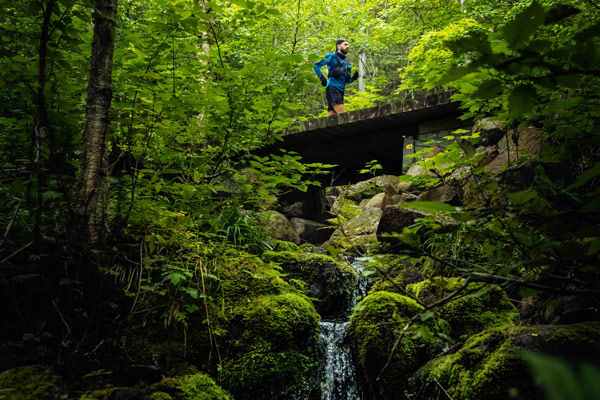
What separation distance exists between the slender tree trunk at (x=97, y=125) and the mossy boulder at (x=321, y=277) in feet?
7.21

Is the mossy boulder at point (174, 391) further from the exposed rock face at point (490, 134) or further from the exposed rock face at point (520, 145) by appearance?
the exposed rock face at point (490, 134)

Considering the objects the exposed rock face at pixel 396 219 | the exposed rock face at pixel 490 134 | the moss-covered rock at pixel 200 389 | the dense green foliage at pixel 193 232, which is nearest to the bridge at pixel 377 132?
the exposed rock face at pixel 490 134

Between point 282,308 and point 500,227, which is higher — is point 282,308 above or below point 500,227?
below

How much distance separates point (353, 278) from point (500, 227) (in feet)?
12.5

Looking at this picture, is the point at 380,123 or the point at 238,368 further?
the point at 380,123

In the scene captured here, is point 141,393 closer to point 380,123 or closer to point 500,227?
point 500,227

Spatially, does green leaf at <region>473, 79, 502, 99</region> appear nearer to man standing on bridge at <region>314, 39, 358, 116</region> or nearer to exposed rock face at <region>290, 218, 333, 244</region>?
man standing on bridge at <region>314, 39, 358, 116</region>

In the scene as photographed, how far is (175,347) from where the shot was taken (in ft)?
9.26

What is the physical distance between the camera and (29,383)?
186 centimetres

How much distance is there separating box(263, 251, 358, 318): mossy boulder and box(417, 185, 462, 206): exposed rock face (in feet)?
5.35

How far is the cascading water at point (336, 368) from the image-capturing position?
3.34 m

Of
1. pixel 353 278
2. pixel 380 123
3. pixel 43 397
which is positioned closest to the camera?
pixel 43 397

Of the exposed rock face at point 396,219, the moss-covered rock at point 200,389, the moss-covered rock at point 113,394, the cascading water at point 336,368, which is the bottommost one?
the cascading water at point 336,368

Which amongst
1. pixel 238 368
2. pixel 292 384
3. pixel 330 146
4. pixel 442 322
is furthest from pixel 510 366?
pixel 330 146
